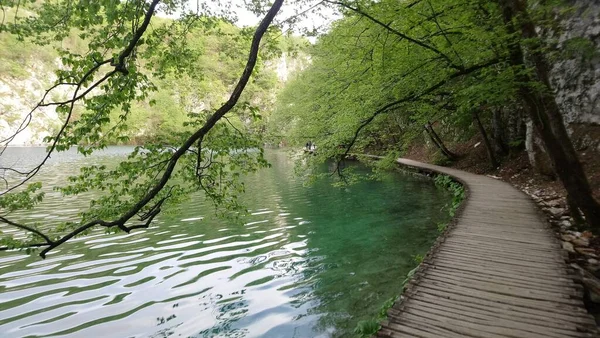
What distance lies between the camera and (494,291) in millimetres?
4668

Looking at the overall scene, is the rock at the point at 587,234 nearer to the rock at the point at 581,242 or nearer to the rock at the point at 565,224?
the rock at the point at 581,242

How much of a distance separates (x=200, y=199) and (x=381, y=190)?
424 inches

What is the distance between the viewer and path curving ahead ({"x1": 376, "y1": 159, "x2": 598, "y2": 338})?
12.4ft

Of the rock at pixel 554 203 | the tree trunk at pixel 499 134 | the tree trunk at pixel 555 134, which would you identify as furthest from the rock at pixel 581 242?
the tree trunk at pixel 499 134

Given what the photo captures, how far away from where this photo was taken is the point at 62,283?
7.79m

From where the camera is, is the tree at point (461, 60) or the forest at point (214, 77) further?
the tree at point (461, 60)

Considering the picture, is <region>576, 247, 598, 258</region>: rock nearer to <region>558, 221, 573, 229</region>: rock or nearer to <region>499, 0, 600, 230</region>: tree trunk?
<region>499, 0, 600, 230</region>: tree trunk

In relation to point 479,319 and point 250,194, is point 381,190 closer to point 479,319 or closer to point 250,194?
point 250,194

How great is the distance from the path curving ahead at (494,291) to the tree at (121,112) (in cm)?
338

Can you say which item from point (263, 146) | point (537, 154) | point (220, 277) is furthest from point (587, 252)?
point (537, 154)

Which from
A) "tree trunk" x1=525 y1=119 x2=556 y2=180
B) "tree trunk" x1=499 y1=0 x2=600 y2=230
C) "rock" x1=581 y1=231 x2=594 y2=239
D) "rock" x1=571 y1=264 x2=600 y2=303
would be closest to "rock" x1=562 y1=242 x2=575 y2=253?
"rock" x1=581 y1=231 x2=594 y2=239

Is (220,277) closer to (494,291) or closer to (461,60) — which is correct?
(494,291)

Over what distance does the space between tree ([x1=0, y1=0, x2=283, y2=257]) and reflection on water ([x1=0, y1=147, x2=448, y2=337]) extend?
2152 millimetres

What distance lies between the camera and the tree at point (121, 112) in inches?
161
